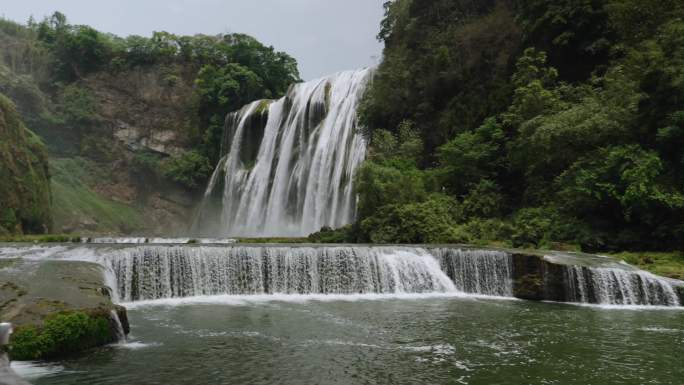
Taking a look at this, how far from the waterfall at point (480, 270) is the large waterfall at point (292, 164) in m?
12.8

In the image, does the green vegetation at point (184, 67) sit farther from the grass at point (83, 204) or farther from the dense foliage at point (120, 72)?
the grass at point (83, 204)

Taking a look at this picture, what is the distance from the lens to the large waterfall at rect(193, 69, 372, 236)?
3158 centimetres

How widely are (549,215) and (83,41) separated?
45084 millimetres

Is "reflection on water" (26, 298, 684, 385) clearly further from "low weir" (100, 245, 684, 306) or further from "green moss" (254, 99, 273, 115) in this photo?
"green moss" (254, 99, 273, 115)

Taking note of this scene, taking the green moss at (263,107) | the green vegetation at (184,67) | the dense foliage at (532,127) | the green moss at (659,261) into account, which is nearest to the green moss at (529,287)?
the green moss at (659,261)

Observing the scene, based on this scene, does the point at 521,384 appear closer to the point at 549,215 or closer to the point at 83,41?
the point at 549,215

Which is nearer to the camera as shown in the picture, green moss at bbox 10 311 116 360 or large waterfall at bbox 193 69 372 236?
green moss at bbox 10 311 116 360

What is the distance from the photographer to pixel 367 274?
52.6 ft

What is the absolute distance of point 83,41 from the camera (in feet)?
163

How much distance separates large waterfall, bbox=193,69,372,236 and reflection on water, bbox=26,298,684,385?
57.8 feet

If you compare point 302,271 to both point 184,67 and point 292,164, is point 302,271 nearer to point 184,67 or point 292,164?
point 292,164

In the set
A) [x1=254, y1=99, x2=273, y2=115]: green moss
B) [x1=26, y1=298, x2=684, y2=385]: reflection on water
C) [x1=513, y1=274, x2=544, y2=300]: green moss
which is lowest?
[x1=26, y1=298, x2=684, y2=385]: reflection on water

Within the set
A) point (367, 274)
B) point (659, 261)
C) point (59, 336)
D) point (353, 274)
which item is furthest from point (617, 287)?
point (59, 336)

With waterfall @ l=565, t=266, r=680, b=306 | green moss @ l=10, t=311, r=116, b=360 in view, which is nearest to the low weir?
waterfall @ l=565, t=266, r=680, b=306
